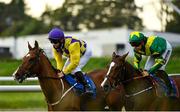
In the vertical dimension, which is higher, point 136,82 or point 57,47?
point 57,47

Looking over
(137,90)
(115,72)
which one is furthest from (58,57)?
(137,90)

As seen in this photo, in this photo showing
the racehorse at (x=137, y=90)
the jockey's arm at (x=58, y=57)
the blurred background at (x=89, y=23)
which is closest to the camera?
the racehorse at (x=137, y=90)

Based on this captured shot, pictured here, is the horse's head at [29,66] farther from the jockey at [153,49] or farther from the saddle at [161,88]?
the saddle at [161,88]

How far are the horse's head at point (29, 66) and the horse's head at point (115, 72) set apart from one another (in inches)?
40.9

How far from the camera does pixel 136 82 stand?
29.2ft

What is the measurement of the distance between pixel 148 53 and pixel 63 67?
4.58 ft

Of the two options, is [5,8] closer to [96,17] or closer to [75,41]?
[96,17]

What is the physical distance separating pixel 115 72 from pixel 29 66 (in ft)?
4.25

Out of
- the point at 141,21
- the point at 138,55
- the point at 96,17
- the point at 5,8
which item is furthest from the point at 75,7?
the point at 138,55

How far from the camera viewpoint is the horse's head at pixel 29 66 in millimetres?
8227

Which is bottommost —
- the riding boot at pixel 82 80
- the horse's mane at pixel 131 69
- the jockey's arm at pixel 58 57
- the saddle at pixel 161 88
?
the saddle at pixel 161 88

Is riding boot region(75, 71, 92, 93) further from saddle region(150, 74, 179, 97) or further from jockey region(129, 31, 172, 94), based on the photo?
saddle region(150, 74, 179, 97)

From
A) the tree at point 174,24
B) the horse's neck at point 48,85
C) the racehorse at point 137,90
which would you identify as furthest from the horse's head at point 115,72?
the tree at point 174,24

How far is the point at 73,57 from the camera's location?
28.4ft
